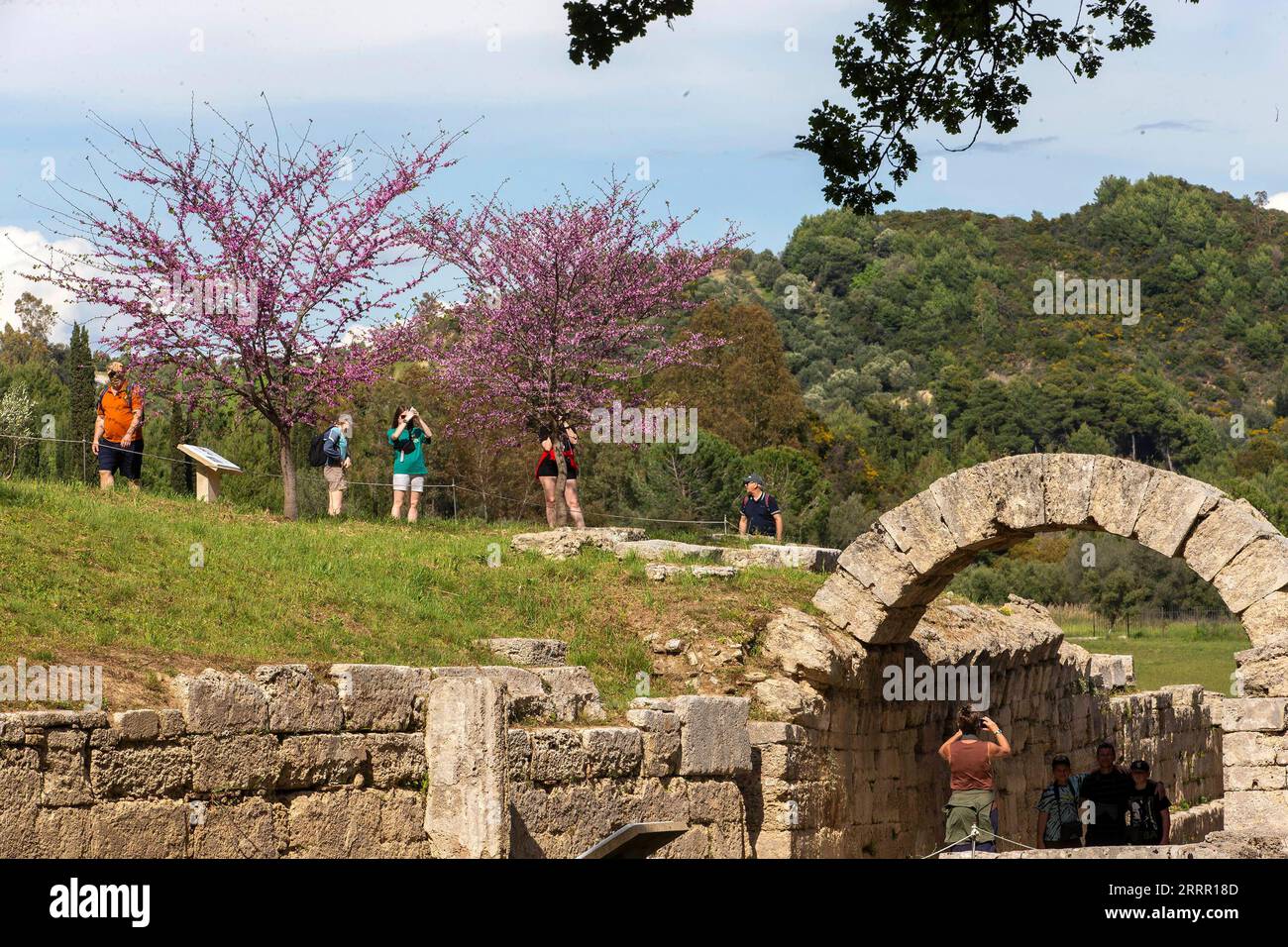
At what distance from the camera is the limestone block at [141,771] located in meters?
9.19

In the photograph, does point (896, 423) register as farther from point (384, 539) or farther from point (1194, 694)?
point (384, 539)

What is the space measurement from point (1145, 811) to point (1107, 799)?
1.29 feet

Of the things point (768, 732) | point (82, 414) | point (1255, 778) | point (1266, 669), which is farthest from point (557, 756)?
point (82, 414)

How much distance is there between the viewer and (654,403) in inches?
1617

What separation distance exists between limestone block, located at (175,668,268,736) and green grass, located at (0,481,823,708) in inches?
29.8

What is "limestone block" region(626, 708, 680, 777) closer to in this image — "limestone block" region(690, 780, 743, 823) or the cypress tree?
"limestone block" region(690, 780, 743, 823)

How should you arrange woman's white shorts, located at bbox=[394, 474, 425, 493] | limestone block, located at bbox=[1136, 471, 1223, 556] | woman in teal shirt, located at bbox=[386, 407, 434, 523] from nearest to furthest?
1. limestone block, located at bbox=[1136, 471, 1223, 556]
2. woman in teal shirt, located at bbox=[386, 407, 434, 523]
3. woman's white shorts, located at bbox=[394, 474, 425, 493]

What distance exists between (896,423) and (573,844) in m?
53.9

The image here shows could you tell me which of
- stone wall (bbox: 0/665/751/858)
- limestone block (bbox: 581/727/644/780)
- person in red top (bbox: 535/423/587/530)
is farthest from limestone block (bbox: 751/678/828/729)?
person in red top (bbox: 535/423/587/530)

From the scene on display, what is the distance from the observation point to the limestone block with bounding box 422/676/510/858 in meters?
10.5

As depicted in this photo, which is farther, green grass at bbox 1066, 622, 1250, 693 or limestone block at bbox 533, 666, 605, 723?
green grass at bbox 1066, 622, 1250, 693

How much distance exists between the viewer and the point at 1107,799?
14328mm

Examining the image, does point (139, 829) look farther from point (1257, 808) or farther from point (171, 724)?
point (1257, 808)
